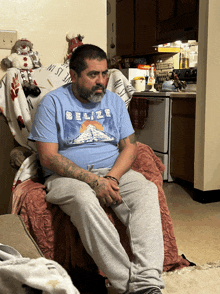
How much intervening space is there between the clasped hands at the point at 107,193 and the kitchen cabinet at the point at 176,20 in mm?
2682

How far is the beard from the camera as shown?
66.5 inches

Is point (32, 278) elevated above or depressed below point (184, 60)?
below

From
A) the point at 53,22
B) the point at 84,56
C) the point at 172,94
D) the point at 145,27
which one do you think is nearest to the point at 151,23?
the point at 145,27

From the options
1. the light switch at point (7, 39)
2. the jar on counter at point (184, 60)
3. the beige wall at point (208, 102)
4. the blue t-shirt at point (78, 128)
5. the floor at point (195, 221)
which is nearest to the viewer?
the blue t-shirt at point (78, 128)

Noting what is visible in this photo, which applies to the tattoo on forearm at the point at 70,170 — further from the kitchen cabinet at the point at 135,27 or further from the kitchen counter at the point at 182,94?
the kitchen cabinet at the point at 135,27

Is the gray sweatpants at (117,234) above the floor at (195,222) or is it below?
above

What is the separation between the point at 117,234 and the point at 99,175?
0.38 meters

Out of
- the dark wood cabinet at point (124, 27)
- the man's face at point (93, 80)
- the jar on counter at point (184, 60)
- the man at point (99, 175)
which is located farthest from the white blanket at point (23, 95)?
the dark wood cabinet at point (124, 27)

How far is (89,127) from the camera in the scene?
1.70m

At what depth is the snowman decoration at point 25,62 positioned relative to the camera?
203 cm

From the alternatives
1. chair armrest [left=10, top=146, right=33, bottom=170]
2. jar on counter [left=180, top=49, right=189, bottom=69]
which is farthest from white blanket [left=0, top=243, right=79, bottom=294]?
jar on counter [left=180, top=49, right=189, bottom=69]

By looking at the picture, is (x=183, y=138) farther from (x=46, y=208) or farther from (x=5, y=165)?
(x=46, y=208)

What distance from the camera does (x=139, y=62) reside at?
5.14 m

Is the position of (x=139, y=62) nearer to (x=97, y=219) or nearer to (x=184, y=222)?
(x=184, y=222)
